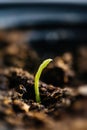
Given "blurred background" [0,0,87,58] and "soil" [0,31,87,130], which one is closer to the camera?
"soil" [0,31,87,130]

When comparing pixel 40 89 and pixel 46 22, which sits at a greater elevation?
pixel 46 22

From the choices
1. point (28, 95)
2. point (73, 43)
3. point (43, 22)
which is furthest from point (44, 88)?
point (43, 22)

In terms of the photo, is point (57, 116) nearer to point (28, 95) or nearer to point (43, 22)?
point (28, 95)

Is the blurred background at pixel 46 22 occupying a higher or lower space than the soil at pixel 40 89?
higher

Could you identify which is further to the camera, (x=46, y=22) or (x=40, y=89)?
(x=46, y=22)

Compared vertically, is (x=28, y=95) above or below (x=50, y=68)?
below

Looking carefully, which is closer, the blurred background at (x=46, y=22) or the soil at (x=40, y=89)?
the soil at (x=40, y=89)

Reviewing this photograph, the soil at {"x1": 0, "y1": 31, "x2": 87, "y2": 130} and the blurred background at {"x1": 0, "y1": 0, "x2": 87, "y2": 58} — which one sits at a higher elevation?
the blurred background at {"x1": 0, "y1": 0, "x2": 87, "y2": 58}

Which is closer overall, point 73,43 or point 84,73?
point 84,73
